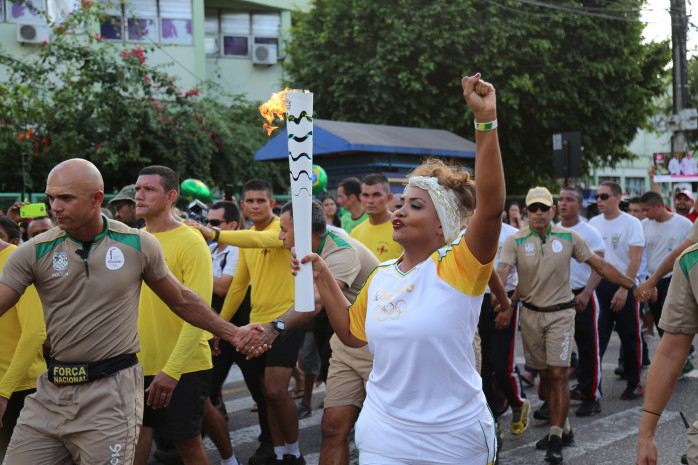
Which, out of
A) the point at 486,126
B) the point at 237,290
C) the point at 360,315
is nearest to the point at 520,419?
the point at 237,290

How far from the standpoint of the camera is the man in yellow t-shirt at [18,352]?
436 centimetres

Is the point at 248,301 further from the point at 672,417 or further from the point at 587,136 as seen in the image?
the point at 587,136

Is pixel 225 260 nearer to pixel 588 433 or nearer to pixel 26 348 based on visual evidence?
pixel 26 348

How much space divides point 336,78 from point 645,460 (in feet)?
62.4

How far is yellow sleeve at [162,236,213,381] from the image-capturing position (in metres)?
4.72

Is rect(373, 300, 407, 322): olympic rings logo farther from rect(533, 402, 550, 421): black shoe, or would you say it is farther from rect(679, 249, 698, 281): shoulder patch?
rect(533, 402, 550, 421): black shoe

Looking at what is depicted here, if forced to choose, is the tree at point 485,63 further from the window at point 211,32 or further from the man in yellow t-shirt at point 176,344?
the man in yellow t-shirt at point 176,344

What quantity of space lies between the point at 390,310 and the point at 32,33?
22.7m

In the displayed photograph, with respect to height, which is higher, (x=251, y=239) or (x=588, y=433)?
(x=251, y=239)

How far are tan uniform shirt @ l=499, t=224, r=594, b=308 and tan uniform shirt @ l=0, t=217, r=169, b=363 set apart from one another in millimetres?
4053

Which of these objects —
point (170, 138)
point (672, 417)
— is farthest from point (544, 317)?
point (170, 138)

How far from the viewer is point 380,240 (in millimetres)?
7266

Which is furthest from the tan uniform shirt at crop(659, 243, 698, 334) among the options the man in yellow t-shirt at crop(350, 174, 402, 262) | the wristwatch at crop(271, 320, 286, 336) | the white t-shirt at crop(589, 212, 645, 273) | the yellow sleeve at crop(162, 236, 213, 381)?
the white t-shirt at crop(589, 212, 645, 273)

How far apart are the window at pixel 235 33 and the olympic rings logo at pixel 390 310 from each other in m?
27.0
